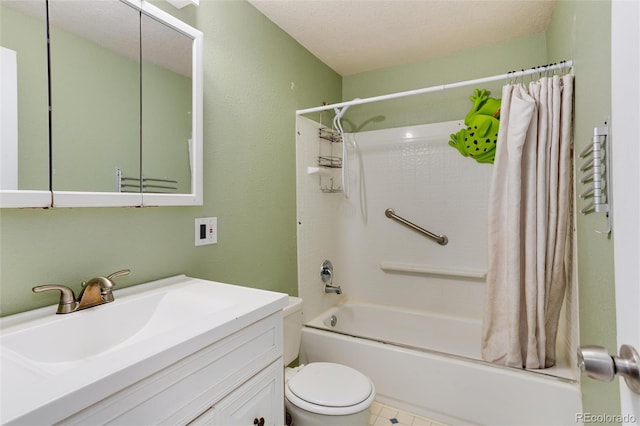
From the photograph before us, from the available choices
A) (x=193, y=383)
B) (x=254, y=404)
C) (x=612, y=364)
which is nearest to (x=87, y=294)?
(x=193, y=383)

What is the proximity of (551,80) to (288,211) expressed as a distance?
1.55 m

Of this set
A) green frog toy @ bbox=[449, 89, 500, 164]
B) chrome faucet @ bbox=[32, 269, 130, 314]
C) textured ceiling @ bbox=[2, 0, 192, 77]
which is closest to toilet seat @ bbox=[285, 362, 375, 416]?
chrome faucet @ bbox=[32, 269, 130, 314]

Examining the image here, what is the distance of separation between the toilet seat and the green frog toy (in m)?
1.66

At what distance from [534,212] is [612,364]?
122 centimetres

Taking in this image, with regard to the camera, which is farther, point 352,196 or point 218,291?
point 352,196

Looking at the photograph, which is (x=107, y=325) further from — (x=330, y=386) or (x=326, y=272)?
(x=326, y=272)

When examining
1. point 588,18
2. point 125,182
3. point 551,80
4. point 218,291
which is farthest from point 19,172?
point 551,80

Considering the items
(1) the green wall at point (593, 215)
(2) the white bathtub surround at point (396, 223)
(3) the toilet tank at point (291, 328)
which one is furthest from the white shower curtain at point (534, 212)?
(3) the toilet tank at point (291, 328)

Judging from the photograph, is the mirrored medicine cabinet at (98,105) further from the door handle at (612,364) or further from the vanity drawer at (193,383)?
the door handle at (612,364)

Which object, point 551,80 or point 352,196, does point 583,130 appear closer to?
point 551,80

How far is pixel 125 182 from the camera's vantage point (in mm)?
1107

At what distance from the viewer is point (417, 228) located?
2.44 m

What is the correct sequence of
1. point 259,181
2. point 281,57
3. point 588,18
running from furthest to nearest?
point 281,57
point 259,181
point 588,18

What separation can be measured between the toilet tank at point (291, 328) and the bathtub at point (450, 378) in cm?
29
